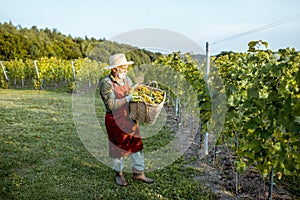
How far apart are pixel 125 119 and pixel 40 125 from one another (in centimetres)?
425

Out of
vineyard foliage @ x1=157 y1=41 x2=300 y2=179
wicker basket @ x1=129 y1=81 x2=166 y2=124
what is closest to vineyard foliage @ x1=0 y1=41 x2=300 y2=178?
vineyard foliage @ x1=157 y1=41 x2=300 y2=179

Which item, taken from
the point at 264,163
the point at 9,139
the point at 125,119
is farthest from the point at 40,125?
the point at 264,163

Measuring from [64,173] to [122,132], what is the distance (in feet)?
4.14

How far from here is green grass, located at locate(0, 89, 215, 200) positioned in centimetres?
349

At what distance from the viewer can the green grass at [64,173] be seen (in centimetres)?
349

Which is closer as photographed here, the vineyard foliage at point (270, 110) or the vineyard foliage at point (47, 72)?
the vineyard foliage at point (270, 110)

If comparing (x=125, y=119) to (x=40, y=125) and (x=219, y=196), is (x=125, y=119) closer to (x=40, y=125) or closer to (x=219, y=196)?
(x=219, y=196)

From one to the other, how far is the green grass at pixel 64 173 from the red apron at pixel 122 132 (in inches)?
20.1

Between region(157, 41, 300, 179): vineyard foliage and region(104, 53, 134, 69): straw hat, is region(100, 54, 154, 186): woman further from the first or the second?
region(157, 41, 300, 179): vineyard foliage

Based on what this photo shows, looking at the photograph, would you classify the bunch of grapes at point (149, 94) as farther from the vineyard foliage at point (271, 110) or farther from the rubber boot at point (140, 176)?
the rubber boot at point (140, 176)

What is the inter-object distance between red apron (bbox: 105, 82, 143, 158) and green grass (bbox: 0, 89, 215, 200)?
0.51 metres

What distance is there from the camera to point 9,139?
225 inches

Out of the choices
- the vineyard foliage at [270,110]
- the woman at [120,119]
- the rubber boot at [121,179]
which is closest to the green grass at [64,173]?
the rubber boot at [121,179]

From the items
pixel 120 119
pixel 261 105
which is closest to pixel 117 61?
pixel 120 119
